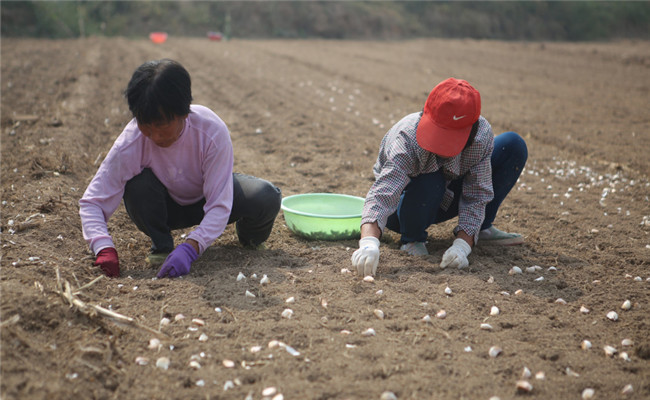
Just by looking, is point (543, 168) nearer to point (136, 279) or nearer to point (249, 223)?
point (249, 223)

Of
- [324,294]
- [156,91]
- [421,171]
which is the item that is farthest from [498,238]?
[156,91]

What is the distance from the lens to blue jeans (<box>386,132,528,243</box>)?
124 inches

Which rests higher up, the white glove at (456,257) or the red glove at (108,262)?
the white glove at (456,257)

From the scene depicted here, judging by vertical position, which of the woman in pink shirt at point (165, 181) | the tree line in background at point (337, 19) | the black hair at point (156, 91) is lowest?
the tree line in background at point (337, 19)

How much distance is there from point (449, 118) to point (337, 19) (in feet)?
62.4

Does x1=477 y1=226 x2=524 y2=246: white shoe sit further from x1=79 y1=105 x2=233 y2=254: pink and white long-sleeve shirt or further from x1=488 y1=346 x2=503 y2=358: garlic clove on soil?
x1=79 y1=105 x2=233 y2=254: pink and white long-sleeve shirt

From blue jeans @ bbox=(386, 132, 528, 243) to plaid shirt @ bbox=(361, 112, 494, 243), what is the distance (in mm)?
91

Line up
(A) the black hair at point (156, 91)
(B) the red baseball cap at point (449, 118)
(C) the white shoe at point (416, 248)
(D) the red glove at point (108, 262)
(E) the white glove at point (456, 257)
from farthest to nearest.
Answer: (C) the white shoe at point (416, 248)
(E) the white glove at point (456, 257)
(D) the red glove at point (108, 262)
(B) the red baseball cap at point (449, 118)
(A) the black hair at point (156, 91)

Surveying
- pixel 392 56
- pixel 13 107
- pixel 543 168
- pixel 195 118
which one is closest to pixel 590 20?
pixel 392 56

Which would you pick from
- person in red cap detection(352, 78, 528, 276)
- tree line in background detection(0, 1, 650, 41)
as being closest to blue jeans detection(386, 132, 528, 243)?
person in red cap detection(352, 78, 528, 276)

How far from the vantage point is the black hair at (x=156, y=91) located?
98.1 inches

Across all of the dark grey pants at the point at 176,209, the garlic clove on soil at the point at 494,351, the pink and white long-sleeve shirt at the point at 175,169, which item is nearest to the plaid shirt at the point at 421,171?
Result: the dark grey pants at the point at 176,209

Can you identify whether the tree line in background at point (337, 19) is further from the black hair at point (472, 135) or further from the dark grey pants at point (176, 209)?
the black hair at point (472, 135)

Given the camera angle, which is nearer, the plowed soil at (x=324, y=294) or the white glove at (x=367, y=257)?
the plowed soil at (x=324, y=294)
